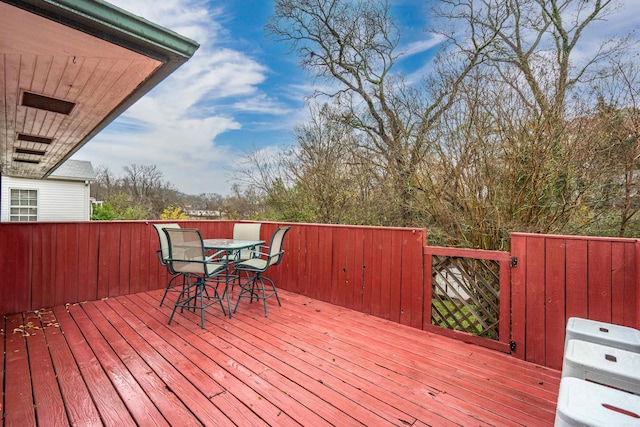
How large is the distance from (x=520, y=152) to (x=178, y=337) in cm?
398

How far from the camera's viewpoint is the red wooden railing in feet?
7.18

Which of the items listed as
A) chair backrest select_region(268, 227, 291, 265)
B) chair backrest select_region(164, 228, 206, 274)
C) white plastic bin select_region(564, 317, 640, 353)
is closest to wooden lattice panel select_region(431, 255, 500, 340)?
white plastic bin select_region(564, 317, 640, 353)

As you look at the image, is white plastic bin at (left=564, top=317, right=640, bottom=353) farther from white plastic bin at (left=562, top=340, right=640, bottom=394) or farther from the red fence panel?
the red fence panel

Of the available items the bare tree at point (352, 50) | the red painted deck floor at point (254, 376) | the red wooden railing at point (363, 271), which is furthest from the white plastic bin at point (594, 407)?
the bare tree at point (352, 50)

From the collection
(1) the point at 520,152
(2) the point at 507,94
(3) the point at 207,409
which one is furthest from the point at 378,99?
(3) the point at 207,409

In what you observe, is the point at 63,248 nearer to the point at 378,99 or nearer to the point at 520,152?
the point at 520,152

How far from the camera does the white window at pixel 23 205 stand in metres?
8.95

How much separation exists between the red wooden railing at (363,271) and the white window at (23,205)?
25.9ft

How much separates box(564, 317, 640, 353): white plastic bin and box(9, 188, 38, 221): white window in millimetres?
12619

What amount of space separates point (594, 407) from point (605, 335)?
3.05 ft

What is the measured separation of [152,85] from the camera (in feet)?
7.12

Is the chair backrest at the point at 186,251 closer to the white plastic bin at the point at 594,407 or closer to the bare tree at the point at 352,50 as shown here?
the white plastic bin at the point at 594,407

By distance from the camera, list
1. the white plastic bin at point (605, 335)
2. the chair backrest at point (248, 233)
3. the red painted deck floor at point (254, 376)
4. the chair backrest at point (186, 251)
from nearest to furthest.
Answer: the white plastic bin at point (605, 335), the red painted deck floor at point (254, 376), the chair backrest at point (186, 251), the chair backrest at point (248, 233)

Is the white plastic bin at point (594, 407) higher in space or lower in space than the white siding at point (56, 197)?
lower
